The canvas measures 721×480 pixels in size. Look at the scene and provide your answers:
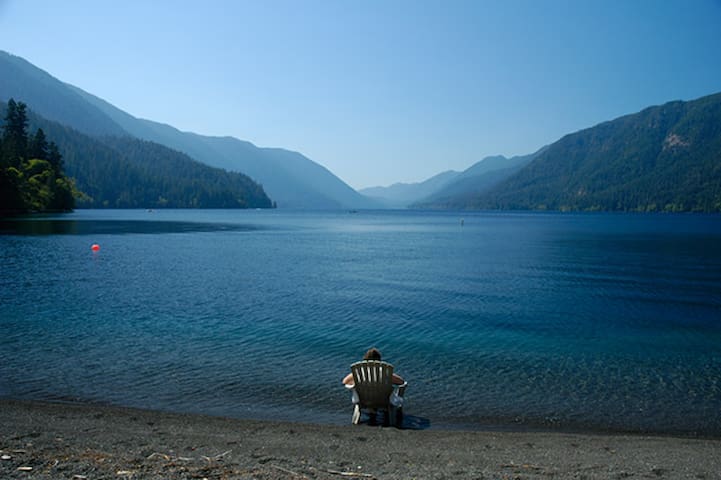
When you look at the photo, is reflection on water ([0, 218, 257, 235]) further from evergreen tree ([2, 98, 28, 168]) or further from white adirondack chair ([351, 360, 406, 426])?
white adirondack chair ([351, 360, 406, 426])

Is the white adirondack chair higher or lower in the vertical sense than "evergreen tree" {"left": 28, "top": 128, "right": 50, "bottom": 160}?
lower

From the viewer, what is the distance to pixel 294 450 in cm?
1009

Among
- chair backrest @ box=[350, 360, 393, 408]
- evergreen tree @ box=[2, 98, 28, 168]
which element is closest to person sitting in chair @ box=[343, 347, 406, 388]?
chair backrest @ box=[350, 360, 393, 408]

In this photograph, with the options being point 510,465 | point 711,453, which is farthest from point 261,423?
point 711,453

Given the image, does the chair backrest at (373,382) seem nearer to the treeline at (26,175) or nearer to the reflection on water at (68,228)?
the reflection on water at (68,228)

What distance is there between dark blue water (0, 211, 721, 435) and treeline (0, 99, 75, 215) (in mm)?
87892

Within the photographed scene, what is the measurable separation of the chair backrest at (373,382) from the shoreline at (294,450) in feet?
2.33

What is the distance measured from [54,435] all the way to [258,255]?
Answer: 168 ft

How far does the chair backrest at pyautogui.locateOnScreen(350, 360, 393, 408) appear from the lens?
12.6 meters

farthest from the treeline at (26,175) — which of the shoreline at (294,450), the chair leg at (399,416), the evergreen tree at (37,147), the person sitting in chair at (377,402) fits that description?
the chair leg at (399,416)

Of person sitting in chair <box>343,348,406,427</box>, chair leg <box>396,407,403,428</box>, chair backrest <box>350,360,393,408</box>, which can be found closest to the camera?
chair backrest <box>350,360,393,408</box>

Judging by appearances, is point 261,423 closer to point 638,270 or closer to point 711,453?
point 711,453

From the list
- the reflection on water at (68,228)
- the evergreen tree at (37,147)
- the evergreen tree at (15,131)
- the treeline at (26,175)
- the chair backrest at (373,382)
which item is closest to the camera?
the chair backrest at (373,382)

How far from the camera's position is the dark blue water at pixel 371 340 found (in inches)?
569
